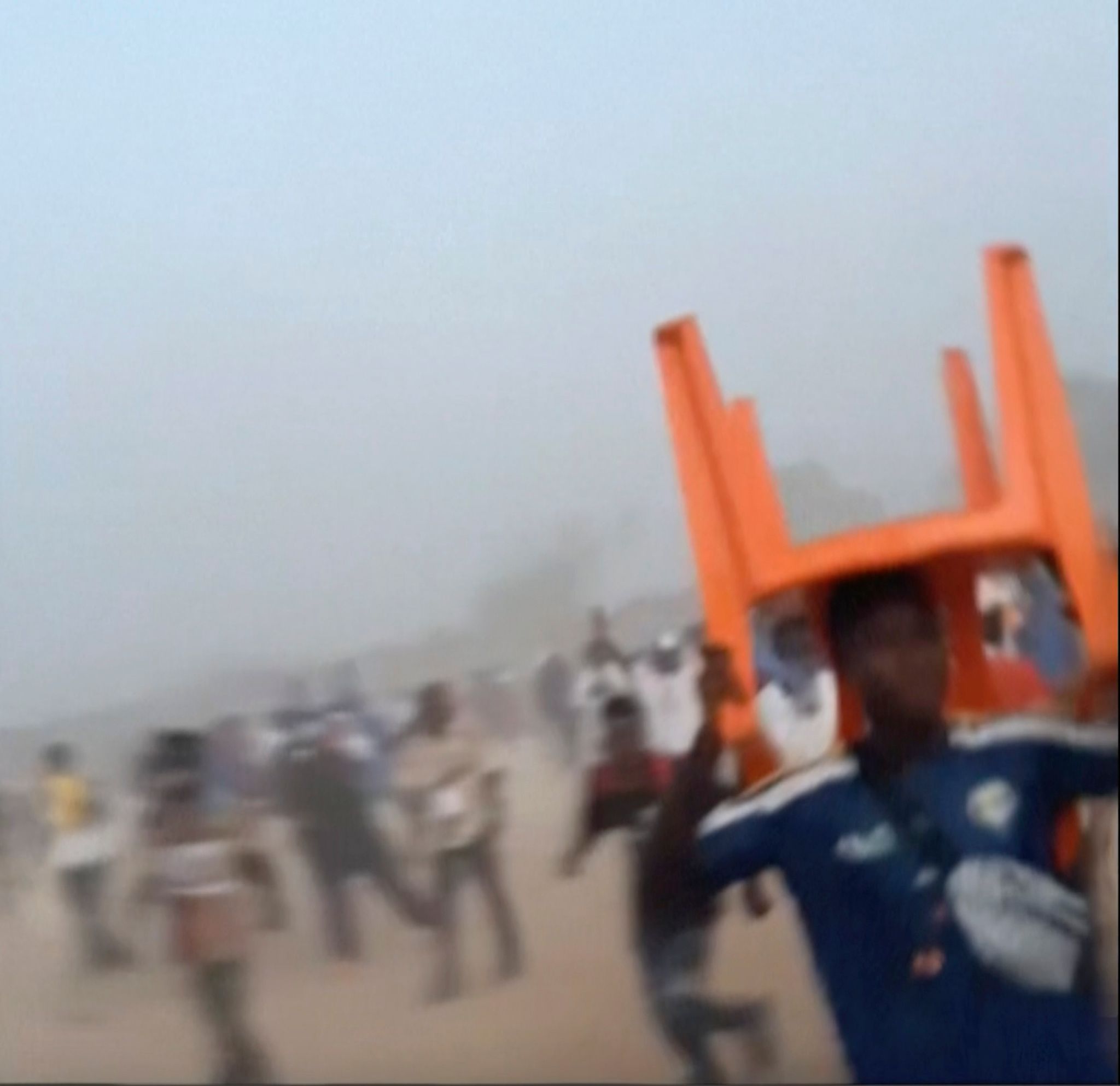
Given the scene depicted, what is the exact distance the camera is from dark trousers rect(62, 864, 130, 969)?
4.13 feet

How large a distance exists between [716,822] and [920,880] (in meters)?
0.19

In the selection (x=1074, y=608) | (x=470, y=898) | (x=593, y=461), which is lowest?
(x=470, y=898)

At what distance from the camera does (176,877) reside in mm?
1277

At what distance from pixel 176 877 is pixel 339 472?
0.38 meters

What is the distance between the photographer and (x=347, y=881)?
1297 mm

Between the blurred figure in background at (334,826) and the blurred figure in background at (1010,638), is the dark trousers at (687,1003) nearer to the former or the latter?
the blurred figure in background at (334,826)

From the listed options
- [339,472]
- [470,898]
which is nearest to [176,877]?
[470,898]

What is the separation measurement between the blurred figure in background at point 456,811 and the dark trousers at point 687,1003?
126 millimetres

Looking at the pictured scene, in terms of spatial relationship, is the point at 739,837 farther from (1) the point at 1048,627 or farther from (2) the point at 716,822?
(1) the point at 1048,627

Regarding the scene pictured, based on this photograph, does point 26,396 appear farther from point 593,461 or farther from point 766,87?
point 766,87

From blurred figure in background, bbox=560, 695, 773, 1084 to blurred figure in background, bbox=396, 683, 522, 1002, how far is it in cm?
9

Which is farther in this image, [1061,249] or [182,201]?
[1061,249]

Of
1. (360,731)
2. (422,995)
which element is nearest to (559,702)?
(360,731)

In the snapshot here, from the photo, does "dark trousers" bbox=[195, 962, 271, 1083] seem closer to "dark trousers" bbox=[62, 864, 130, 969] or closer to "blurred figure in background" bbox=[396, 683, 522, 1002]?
"dark trousers" bbox=[62, 864, 130, 969]
